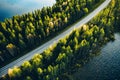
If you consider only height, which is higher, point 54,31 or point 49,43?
point 54,31

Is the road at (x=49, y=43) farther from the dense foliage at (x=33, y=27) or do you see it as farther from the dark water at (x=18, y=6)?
the dark water at (x=18, y=6)

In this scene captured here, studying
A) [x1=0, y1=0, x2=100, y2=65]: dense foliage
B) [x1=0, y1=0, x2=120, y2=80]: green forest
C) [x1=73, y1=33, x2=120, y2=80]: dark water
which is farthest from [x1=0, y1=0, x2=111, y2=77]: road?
[x1=73, y1=33, x2=120, y2=80]: dark water

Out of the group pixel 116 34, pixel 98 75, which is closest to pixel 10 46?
pixel 98 75

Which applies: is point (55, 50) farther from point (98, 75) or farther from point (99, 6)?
point (99, 6)

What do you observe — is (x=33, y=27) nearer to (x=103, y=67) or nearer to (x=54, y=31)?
(x=54, y=31)

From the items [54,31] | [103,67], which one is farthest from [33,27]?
[103,67]
